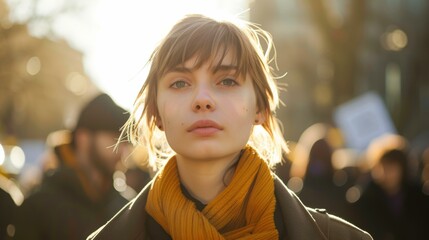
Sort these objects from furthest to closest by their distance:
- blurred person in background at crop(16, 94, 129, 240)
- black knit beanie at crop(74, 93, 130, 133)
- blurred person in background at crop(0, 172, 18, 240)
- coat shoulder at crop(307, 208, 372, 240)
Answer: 1. black knit beanie at crop(74, 93, 130, 133)
2. blurred person in background at crop(16, 94, 129, 240)
3. blurred person in background at crop(0, 172, 18, 240)
4. coat shoulder at crop(307, 208, 372, 240)

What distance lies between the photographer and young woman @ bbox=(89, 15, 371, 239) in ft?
13.2

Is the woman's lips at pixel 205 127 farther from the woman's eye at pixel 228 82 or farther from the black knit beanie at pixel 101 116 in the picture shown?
the black knit beanie at pixel 101 116

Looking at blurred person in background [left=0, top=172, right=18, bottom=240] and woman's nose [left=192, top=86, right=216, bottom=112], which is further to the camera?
blurred person in background [left=0, top=172, right=18, bottom=240]

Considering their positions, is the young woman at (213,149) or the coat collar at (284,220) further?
the coat collar at (284,220)

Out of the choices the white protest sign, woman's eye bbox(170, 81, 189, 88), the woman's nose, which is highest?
woman's eye bbox(170, 81, 189, 88)

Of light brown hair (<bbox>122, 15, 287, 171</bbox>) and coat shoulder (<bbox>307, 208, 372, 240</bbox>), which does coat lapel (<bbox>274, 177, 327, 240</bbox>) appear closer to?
coat shoulder (<bbox>307, 208, 372, 240</bbox>)

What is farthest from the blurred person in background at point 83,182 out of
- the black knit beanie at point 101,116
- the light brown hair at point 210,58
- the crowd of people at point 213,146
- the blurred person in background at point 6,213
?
the light brown hair at point 210,58

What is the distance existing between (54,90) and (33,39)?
16.8 m

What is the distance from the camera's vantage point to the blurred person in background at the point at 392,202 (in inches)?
368

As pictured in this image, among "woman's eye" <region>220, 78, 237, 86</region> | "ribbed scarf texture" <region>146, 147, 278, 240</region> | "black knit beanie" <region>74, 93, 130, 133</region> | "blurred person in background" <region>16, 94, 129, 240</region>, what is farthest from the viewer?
"black knit beanie" <region>74, 93, 130, 133</region>

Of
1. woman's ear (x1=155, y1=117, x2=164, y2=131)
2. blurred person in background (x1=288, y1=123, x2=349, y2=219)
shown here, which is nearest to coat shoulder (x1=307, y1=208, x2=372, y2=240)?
woman's ear (x1=155, y1=117, x2=164, y2=131)

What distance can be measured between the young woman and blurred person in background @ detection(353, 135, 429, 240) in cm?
510

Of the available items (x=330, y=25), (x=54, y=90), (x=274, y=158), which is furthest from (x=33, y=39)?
(x=274, y=158)

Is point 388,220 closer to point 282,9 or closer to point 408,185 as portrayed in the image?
point 408,185
